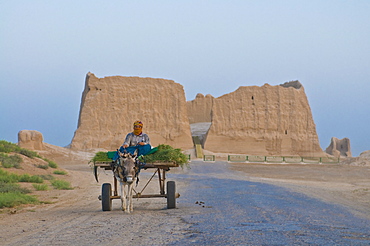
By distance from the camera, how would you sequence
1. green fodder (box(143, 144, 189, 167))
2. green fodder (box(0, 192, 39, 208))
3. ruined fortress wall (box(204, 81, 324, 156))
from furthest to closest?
ruined fortress wall (box(204, 81, 324, 156))
green fodder (box(0, 192, 39, 208))
green fodder (box(143, 144, 189, 167))

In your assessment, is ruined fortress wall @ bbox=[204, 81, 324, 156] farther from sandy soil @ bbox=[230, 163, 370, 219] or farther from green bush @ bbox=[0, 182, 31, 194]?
green bush @ bbox=[0, 182, 31, 194]

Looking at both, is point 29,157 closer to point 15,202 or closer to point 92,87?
point 15,202

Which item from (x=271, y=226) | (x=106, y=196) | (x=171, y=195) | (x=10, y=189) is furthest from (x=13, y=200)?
Answer: (x=271, y=226)

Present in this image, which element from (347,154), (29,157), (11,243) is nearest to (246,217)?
(11,243)

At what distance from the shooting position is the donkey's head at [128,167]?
32.8 ft

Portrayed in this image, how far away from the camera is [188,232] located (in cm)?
739

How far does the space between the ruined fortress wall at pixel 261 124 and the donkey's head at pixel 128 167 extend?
176 feet

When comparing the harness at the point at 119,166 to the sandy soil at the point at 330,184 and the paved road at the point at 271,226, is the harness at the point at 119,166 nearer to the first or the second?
the paved road at the point at 271,226

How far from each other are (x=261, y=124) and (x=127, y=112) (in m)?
18.7

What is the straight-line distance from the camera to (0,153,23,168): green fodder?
23.1 m

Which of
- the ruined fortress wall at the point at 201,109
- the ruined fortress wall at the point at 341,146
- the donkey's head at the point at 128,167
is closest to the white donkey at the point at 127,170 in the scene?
A: the donkey's head at the point at 128,167

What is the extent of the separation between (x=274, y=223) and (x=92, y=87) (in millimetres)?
56709

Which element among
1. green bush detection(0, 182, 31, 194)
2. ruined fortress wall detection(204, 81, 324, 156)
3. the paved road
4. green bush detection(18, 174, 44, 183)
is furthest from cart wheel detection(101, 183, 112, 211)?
ruined fortress wall detection(204, 81, 324, 156)

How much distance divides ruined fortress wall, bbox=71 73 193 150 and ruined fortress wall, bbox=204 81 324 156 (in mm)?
4867
